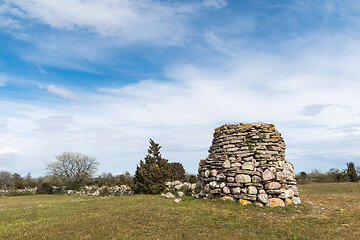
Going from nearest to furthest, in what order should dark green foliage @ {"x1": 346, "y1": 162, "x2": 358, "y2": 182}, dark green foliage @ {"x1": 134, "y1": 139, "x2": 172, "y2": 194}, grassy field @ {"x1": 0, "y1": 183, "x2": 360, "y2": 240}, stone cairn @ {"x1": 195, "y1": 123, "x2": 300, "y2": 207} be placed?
grassy field @ {"x1": 0, "y1": 183, "x2": 360, "y2": 240}, stone cairn @ {"x1": 195, "y1": 123, "x2": 300, "y2": 207}, dark green foliage @ {"x1": 134, "y1": 139, "x2": 172, "y2": 194}, dark green foliage @ {"x1": 346, "y1": 162, "x2": 358, "y2": 182}

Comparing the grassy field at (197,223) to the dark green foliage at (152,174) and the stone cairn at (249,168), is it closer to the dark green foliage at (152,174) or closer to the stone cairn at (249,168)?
the stone cairn at (249,168)

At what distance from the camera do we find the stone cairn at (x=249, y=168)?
43.3ft

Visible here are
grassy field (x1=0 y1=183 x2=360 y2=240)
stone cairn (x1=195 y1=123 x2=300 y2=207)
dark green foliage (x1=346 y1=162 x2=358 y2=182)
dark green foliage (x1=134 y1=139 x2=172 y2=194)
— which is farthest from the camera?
dark green foliage (x1=346 y1=162 x2=358 y2=182)

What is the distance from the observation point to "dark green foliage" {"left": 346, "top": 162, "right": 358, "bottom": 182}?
2985 centimetres

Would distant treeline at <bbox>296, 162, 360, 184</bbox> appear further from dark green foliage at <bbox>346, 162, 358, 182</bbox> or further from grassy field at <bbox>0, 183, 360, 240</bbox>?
grassy field at <bbox>0, 183, 360, 240</bbox>

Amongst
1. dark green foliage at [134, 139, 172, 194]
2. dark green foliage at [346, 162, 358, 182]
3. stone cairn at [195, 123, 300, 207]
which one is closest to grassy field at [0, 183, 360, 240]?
stone cairn at [195, 123, 300, 207]

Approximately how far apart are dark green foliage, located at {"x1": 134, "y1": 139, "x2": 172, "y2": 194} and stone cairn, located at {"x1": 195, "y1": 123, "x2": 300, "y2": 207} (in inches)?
187

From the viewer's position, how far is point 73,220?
33.7ft

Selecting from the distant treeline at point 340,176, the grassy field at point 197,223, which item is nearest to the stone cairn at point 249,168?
the grassy field at point 197,223

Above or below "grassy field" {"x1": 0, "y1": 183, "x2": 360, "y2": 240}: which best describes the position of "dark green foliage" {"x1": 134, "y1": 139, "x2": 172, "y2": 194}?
above

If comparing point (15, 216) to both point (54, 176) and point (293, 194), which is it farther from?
point (54, 176)

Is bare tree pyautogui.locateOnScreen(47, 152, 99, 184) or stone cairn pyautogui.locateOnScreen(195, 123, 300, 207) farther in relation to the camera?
bare tree pyautogui.locateOnScreen(47, 152, 99, 184)

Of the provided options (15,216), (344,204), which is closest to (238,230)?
(344,204)

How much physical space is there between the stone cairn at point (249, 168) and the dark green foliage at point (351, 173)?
2051cm
